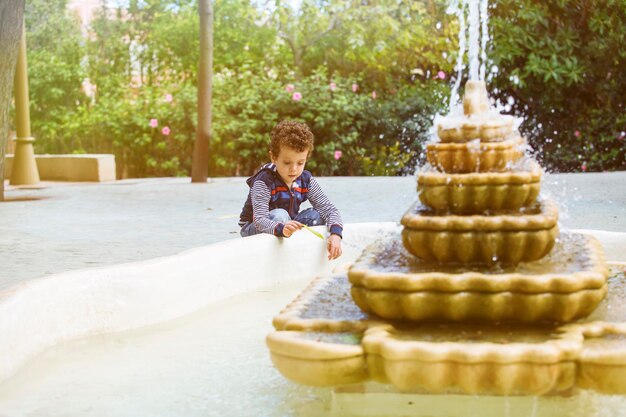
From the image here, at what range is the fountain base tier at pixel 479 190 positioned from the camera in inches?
107

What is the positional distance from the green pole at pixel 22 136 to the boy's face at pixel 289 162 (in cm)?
855

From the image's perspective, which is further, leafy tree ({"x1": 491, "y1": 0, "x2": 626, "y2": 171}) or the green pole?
leafy tree ({"x1": 491, "y1": 0, "x2": 626, "y2": 171})

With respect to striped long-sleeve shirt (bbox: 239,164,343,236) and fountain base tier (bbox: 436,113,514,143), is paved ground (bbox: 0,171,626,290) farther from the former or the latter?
fountain base tier (bbox: 436,113,514,143)

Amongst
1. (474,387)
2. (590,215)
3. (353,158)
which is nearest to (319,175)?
(353,158)

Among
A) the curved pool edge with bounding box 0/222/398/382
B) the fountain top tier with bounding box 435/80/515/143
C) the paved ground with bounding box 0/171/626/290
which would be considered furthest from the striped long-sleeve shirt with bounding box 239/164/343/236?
the fountain top tier with bounding box 435/80/515/143

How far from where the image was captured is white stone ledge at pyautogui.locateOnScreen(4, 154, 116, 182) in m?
13.9

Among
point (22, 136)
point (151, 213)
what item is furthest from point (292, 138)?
point (22, 136)

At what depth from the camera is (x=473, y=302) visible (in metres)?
2.58

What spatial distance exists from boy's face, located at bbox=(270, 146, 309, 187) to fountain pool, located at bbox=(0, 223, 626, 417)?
19.5 inches

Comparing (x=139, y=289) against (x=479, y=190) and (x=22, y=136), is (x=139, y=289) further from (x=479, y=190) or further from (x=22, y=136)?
(x=22, y=136)

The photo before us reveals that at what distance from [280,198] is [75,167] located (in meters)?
9.65

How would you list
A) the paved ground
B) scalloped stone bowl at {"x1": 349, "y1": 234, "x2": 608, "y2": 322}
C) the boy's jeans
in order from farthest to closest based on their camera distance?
1. the paved ground
2. the boy's jeans
3. scalloped stone bowl at {"x1": 349, "y1": 234, "x2": 608, "y2": 322}

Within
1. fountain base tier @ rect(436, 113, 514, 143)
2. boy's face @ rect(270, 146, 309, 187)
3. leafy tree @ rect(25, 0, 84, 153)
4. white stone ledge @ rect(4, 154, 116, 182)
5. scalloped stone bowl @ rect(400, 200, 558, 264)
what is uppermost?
leafy tree @ rect(25, 0, 84, 153)

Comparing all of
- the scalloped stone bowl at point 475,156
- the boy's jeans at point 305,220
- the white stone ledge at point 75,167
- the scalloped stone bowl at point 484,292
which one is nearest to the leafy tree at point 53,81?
the white stone ledge at point 75,167
